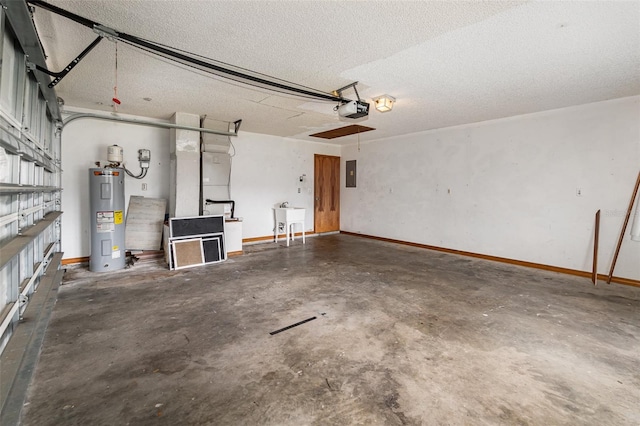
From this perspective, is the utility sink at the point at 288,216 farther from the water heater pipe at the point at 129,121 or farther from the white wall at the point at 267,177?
the water heater pipe at the point at 129,121

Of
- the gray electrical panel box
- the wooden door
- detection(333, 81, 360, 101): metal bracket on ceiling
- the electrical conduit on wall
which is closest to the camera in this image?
detection(333, 81, 360, 101): metal bracket on ceiling

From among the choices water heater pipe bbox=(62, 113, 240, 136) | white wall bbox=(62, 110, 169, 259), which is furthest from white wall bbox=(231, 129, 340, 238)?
white wall bbox=(62, 110, 169, 259)

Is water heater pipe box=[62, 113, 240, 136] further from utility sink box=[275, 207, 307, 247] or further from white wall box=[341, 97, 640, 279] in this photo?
white wall box=[341, 97, 640, 279]

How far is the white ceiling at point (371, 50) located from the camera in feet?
6.85

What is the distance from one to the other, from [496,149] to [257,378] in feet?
17.4

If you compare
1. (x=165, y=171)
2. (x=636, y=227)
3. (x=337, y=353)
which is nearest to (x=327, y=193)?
(x=165, y=171)

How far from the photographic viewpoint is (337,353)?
2281 mm

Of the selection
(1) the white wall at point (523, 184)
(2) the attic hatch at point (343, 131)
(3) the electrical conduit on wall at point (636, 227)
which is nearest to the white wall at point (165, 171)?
(2) the attic hatch at point (343, 131)

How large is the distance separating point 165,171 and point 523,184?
20.8 feet

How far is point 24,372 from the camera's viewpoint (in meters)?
1.76

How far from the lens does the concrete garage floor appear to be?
1702mm

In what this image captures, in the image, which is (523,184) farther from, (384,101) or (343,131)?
(343,131)

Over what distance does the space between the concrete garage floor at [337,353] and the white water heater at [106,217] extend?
1.29 feet

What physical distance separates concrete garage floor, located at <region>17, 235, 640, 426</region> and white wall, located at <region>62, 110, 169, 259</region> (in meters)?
0.99
